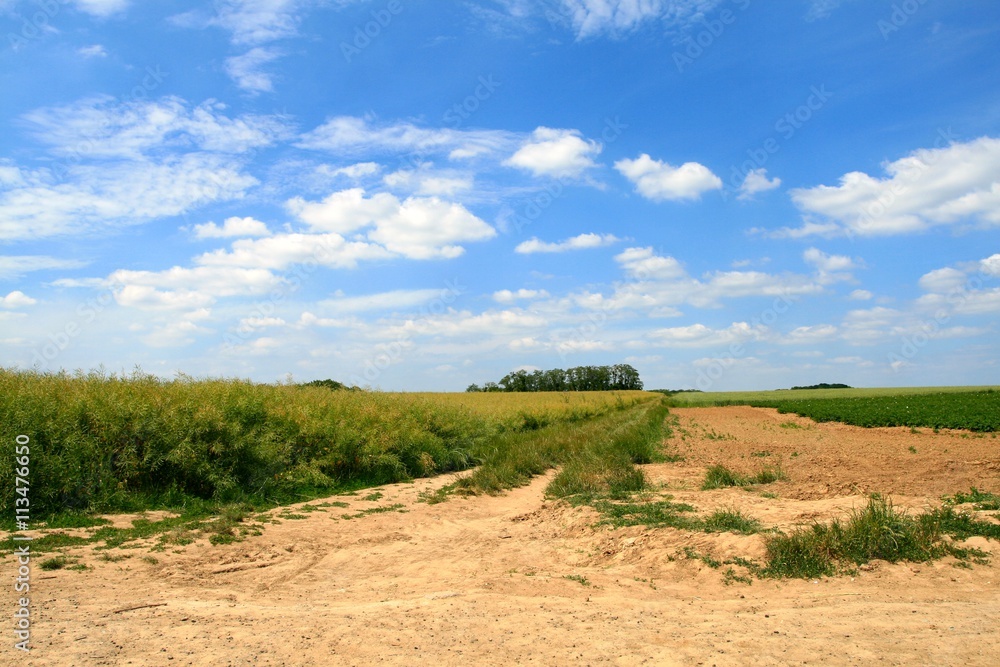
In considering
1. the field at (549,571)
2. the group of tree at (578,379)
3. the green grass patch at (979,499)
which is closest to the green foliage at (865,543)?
the field at (549,571)

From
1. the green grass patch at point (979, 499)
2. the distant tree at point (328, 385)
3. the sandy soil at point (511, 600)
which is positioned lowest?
the sandy soil at point (511, 600)

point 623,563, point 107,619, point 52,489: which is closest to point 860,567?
point 623,563

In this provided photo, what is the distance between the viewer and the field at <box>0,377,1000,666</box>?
460cm

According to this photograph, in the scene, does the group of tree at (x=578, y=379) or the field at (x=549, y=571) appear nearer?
the field at (x=549, y=571)

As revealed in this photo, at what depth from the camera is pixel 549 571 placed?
23.7 ft

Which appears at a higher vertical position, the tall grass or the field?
the tall grass

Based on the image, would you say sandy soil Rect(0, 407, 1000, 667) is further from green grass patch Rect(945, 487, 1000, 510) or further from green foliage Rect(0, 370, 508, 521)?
green foliage Rect(0, 370, 508, 521)

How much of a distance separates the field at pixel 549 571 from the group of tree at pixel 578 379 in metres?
71.0

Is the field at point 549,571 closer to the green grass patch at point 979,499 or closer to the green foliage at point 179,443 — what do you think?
the green grass patch at point 979,499

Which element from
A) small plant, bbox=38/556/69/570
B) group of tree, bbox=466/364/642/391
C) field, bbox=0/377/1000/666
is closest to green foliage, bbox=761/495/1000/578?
field, bbox=0/377/1000/666

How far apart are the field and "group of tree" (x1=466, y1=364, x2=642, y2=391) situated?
71.0 meters

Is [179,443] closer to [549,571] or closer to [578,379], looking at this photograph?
[549,571]

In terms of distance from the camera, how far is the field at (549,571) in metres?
4.60

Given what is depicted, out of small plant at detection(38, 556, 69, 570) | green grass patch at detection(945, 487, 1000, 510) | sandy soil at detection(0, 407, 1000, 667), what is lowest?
sandy soil at detection(0, 407, 1000, 667)
